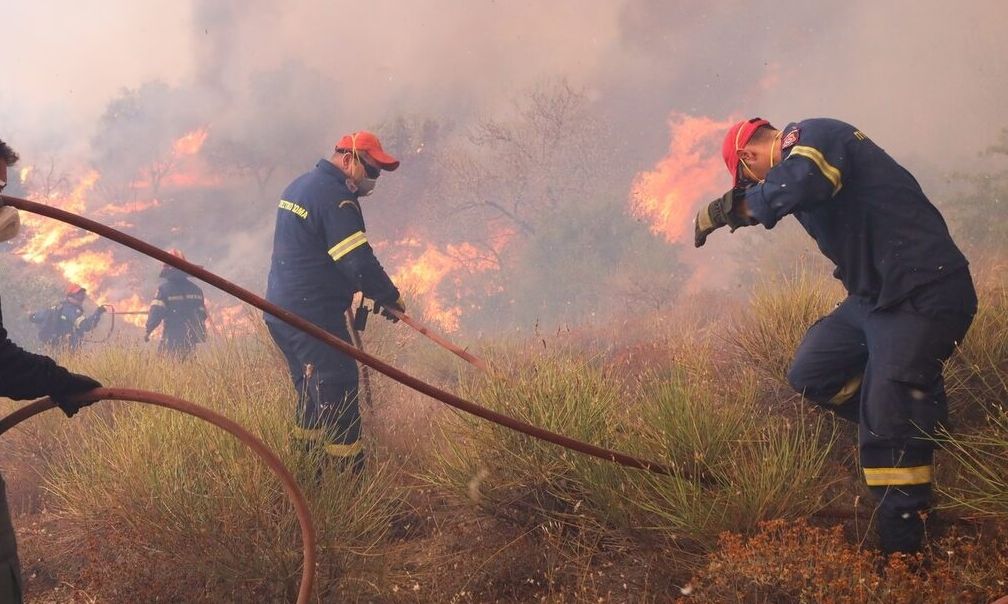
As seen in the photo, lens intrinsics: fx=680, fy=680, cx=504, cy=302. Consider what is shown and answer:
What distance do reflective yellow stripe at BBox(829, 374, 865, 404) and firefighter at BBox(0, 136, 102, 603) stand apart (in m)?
3.12

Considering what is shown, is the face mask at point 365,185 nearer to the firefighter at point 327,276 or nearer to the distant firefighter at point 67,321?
the firefighter at point 327,276

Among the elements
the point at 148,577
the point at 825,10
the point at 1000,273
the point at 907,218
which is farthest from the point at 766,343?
the point at 825,10

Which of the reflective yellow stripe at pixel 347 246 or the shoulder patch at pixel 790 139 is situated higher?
the shoulder patch at pixel 790 139

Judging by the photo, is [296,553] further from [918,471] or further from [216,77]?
[216,77]

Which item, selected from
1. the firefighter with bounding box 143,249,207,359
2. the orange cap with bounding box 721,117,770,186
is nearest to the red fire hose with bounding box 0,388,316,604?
the orange cap with bounding box 721,117,770,186

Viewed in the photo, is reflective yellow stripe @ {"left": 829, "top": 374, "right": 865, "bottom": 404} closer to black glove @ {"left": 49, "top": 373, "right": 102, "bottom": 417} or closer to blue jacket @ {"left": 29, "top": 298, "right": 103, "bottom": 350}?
black glove @ {"left": 49, "top": 373, "right": 102, "bottom": 417}

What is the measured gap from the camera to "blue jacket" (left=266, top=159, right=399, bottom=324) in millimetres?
4227

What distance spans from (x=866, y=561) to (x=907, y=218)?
4.53ft

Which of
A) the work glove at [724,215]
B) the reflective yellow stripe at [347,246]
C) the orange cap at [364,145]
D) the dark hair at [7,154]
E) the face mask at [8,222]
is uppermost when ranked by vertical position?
the orange cap at [364,145]

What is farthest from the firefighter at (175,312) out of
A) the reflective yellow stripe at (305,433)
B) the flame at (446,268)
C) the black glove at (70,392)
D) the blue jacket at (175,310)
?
the flame at (446,268)

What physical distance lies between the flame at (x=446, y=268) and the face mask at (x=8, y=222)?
72.3 ft

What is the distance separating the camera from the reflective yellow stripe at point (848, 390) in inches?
126

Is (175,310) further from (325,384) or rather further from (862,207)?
(862,207)

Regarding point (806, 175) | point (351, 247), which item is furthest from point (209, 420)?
point (806, 175)
